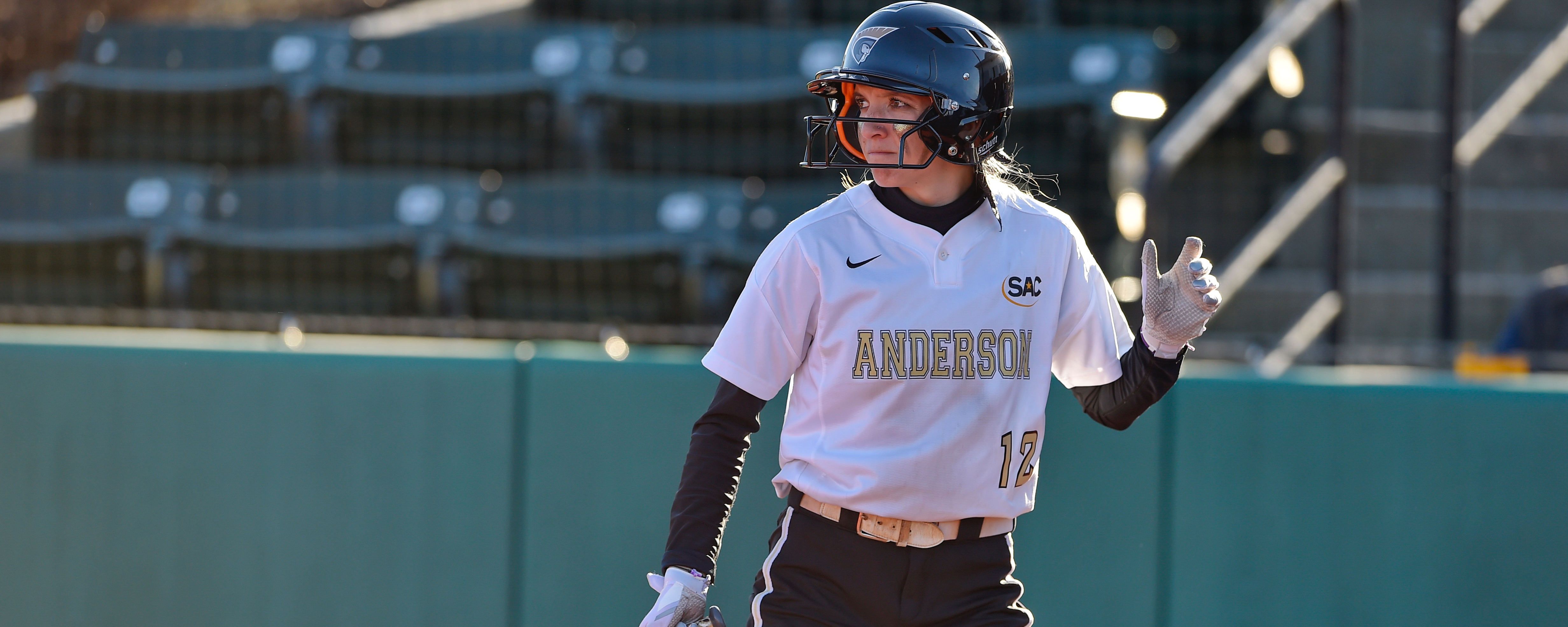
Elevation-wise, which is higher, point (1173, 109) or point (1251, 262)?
point (1173, 109)

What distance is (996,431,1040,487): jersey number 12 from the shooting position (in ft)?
7.12

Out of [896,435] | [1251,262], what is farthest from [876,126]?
[1251,262]

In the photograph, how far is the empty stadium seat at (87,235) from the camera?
20.9ft

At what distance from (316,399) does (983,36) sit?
2.09 meters

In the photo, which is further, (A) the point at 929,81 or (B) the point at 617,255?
(B) the point at 617,255

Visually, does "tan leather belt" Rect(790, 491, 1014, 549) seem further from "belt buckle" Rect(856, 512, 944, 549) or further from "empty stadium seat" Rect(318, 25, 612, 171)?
"empty stadium seat" Rect(318, 25, 612, 171)

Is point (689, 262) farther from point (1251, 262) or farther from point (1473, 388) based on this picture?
point (1473, 388)

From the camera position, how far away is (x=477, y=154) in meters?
7.31

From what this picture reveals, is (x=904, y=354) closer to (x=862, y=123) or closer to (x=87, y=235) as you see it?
(x=862, y=123)

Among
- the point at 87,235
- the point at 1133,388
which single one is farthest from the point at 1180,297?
the point at 87,235

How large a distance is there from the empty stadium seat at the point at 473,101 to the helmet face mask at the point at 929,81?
4.99 meters

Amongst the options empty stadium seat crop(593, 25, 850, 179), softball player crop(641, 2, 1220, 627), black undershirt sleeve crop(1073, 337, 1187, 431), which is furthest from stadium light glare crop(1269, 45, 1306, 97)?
softball player crop(641, 2, 1220, 627)

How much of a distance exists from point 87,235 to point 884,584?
5.52 m

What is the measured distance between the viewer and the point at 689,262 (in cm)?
589
